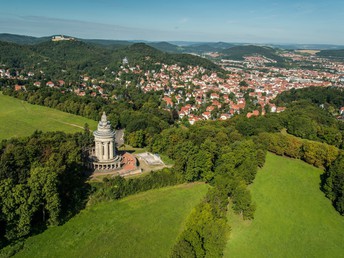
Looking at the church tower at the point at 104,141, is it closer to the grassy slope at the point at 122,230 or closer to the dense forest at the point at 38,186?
the dense forest at the point at 38,186

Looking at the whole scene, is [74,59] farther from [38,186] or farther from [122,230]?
[122,230]

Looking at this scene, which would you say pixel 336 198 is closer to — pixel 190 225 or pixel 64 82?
pixel 190 225

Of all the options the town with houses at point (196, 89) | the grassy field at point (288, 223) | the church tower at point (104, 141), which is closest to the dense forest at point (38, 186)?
the church tower at point (104, 141)

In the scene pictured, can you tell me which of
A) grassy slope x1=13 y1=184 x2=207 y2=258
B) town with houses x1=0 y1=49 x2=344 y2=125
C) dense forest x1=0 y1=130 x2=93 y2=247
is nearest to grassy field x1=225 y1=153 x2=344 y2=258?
grassy slope x1=13 y1=184 x2=207 y2=258

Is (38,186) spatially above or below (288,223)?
above

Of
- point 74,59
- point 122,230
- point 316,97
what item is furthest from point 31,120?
point 74,59

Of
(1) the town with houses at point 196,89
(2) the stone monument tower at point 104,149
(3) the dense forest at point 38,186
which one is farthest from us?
(1) the town with houses at point 196,89

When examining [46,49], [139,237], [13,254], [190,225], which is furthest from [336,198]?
[46,49]
